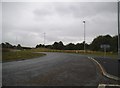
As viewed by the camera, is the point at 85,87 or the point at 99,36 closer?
the point at 85,87

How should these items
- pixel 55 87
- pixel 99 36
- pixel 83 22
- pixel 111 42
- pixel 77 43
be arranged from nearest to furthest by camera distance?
pixel 55 87
pixel 83 22
pixel 111 42
pixel 99 36
pixel 77 43

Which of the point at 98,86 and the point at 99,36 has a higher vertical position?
the point at 99,36

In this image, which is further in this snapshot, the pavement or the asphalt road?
the pavement

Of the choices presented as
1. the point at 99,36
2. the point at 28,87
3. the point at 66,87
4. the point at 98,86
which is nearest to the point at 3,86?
the point at 28,87

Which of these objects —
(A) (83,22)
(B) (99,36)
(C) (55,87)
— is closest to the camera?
(C) (55,87)

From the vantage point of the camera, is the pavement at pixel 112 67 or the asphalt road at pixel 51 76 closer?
the asphalt road at pixel 51 76

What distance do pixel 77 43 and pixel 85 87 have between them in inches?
5038

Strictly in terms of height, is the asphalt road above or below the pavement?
below

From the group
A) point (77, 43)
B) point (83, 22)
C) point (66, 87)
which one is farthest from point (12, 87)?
point (77, 43)

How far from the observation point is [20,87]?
24.9ft

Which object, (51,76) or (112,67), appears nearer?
(51,76)

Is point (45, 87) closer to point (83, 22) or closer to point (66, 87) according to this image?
point (66, 87)

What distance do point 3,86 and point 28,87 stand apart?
1100mm

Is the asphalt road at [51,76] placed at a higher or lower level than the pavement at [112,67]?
lower
